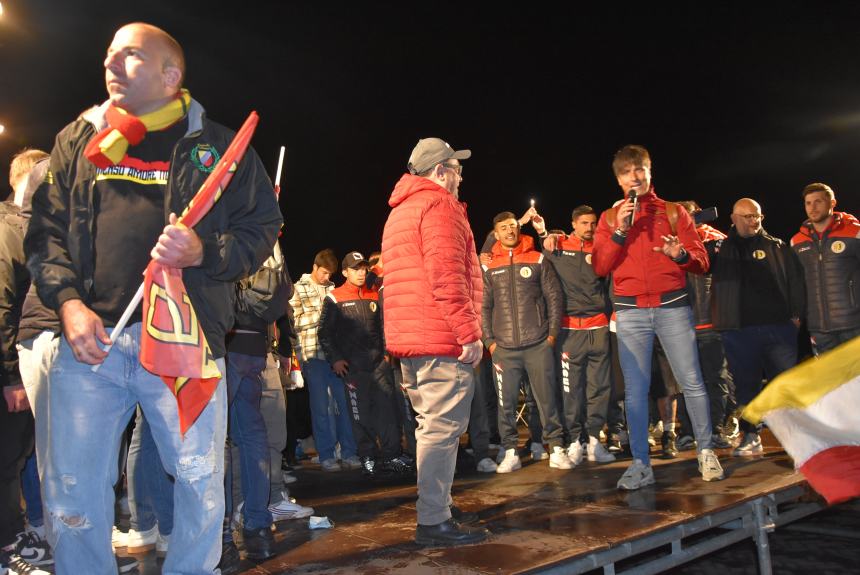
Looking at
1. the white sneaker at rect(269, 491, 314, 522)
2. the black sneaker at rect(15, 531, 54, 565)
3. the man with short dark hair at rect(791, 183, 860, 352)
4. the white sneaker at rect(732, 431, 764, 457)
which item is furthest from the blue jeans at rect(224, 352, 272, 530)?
the man with short dark hair at rect(791, 183, 860, 352)

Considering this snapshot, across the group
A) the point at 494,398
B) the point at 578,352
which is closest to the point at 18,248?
the point at 578,352

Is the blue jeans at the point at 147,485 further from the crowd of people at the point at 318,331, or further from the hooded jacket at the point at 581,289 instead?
the hooded jacket at the point at 581,289

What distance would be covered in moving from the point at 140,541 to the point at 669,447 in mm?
4246

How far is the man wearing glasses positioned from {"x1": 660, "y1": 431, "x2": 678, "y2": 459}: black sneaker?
1.94 ft

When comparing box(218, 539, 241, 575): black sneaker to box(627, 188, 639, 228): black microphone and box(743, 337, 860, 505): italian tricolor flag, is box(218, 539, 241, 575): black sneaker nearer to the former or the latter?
box(743, 337, 860, 505): italian tricolor flag

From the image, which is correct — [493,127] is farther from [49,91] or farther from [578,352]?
Result: [578,352]

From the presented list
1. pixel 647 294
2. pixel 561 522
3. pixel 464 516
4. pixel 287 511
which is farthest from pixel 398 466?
pixel 647 294

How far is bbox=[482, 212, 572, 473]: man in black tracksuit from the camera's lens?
19.5 feet

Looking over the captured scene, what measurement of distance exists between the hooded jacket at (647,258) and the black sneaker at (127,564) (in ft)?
11.1

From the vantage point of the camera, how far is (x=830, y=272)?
6105 mm

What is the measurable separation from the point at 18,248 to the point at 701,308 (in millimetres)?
5730

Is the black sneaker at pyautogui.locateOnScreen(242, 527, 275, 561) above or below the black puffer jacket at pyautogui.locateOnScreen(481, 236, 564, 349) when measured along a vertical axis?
below

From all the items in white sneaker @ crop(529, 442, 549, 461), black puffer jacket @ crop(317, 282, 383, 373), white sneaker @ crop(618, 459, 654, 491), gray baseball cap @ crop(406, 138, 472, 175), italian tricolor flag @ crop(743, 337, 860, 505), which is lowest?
white sneaker @ crop(529, 442, 549, 461)

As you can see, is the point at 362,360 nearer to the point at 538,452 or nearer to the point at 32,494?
the point at 538,452
